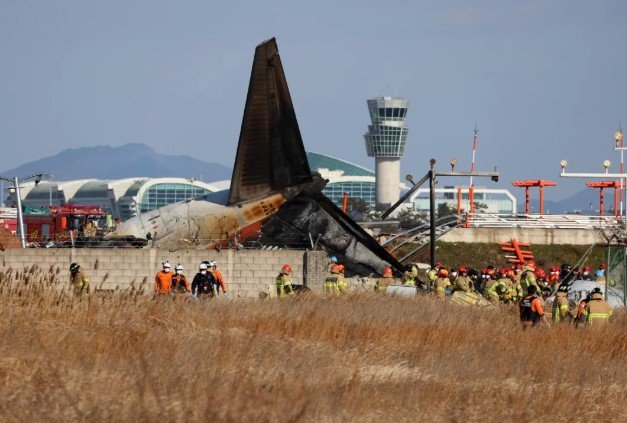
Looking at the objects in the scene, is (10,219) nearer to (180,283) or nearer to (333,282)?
(333,282)

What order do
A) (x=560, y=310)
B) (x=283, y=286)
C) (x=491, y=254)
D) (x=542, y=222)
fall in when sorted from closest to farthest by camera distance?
(x=560, y=310) < (x=283, y=286) < (x=491, y=254) < (x=542, y=222)

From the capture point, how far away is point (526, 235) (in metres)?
70.5

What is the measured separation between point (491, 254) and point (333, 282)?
103ft

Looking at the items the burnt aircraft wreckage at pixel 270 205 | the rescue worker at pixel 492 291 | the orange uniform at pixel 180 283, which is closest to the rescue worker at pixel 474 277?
the burnt aircraft wreckage at pixel 270 205

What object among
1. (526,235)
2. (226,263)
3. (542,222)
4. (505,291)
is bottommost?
(505,291)

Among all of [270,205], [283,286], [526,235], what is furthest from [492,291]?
[526,235]

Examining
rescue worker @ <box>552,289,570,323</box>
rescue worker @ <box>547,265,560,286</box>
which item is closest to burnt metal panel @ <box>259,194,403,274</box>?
rescue worker @ <box>547,265,560,286</box>

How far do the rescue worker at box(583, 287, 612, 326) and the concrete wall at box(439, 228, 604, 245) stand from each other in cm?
4083

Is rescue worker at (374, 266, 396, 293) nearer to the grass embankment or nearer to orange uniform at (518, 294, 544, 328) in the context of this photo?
orange uniform at (518, 294, 544, 328)

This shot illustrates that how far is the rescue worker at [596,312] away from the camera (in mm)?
28188

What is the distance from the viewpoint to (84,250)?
132ft

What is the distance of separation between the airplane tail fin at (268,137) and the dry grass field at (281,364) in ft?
56.0

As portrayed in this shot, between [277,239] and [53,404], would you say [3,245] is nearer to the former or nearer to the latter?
[277,239]

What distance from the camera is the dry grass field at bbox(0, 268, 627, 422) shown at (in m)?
14.8
